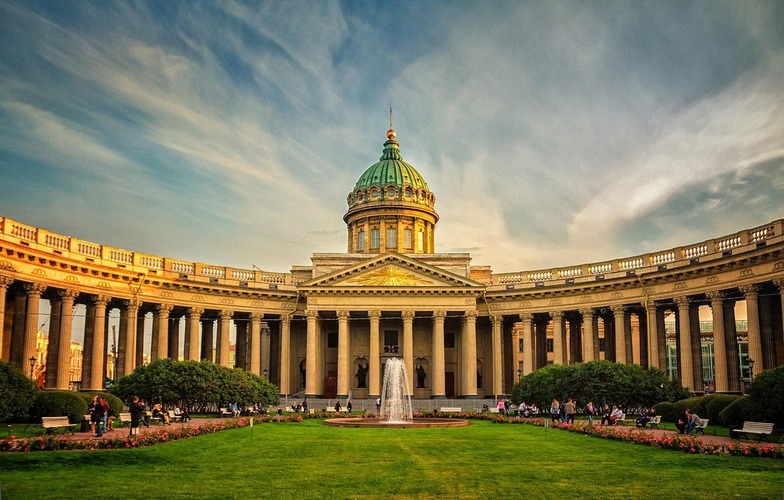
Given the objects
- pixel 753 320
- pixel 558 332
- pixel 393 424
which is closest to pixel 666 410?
pixel 753 320

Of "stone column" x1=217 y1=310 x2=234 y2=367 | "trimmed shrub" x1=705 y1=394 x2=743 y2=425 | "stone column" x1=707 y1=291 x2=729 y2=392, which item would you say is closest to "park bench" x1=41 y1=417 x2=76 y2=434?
"trimmed shrub" x1=705 y1=394 x2=743 y2=425

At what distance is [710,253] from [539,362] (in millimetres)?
24611

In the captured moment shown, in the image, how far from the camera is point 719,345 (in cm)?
5184

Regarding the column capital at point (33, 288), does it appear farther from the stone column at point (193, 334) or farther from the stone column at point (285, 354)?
the stone column at point (285, 354)

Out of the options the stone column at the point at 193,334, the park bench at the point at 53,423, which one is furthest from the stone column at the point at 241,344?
the park bench at the point at 53,423

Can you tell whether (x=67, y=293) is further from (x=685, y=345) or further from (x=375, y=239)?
(x=685, y=345)

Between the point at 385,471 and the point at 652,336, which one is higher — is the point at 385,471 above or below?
below

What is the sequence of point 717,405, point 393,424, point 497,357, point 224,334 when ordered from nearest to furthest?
point 717,405 → point 393,424 → point 224,334 → point 497,357

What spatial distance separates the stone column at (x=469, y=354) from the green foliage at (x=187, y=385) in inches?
975

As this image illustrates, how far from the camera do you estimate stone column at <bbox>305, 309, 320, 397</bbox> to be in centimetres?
6656

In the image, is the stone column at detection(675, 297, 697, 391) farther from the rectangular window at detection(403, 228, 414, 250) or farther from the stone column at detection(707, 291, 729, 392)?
the rectangular window at detection(403, 228, 414, 250)

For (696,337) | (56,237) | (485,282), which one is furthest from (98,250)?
(696,337)

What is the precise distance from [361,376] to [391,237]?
15.4 m

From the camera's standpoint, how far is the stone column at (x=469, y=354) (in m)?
67.7
